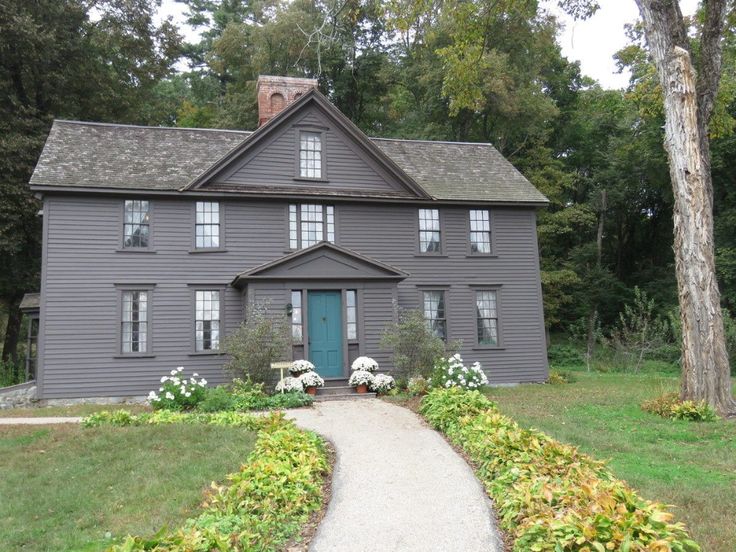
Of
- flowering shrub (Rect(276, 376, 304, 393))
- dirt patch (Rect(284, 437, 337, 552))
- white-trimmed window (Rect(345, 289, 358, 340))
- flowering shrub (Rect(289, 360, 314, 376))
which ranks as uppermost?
white-trimmed window (Rect(345, 289, 358, 340))

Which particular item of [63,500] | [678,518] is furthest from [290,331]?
[678,518]

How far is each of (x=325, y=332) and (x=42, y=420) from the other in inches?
266

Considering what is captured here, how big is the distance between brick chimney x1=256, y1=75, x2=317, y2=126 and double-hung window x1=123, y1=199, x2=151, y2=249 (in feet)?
16.2

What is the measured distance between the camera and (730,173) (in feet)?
92.1

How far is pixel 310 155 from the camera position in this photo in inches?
716

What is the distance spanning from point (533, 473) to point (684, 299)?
6.71 meters

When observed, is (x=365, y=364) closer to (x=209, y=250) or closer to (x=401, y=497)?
(x=209, y=250)

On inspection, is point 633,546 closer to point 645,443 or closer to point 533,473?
point 533,473

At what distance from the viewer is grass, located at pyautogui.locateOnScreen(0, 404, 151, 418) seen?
535 inches

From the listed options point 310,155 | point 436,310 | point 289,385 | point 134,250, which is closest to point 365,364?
point 289,385

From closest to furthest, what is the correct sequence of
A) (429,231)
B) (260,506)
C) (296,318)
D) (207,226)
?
(260,506)
(296,318)
(207,226)
(429,231)

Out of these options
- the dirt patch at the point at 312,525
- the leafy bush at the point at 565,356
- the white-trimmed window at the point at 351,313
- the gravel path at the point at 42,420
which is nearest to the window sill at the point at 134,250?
the gravel path at the point at 42,420

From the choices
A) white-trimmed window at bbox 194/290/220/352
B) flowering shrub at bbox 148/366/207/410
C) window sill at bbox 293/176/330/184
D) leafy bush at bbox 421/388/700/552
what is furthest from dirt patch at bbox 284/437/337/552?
window sill at bbox 293/176/330/184

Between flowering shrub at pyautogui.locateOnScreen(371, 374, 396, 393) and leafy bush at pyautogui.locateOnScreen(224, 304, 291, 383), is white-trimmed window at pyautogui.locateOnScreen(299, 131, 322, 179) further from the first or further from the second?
flowering shrub at pyautogui.locateOnScreen(371, 374, 396, 393)
